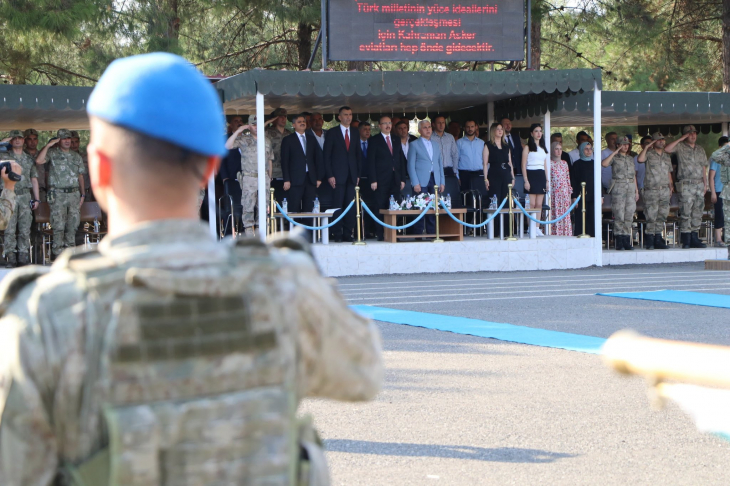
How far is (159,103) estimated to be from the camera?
4.54 feet

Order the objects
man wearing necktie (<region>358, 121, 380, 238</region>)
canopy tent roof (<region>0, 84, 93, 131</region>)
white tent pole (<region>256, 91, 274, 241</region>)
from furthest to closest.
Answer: man wearing necktie (<region>358, 121, 380, 238</region>), white tent pole (<region>256, 91, 274, 241</region>), canopy tent roof (<region>0, 84, 93, 131</region>)

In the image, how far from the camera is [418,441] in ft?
16.5

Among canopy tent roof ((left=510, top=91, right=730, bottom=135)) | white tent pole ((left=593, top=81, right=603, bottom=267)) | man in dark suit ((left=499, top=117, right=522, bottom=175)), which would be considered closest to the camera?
white tent pole ((left=593, top=81, right=603, bottom=267))

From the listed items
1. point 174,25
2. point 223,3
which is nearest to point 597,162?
point 223,3

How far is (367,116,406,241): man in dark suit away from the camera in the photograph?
15.2 m

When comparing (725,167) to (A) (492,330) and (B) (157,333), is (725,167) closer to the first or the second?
(A) (492,330)

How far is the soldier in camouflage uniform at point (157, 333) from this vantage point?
1319mm

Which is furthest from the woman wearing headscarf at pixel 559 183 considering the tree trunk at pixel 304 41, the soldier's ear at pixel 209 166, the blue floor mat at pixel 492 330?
the soldier's ear at pixel 209 166

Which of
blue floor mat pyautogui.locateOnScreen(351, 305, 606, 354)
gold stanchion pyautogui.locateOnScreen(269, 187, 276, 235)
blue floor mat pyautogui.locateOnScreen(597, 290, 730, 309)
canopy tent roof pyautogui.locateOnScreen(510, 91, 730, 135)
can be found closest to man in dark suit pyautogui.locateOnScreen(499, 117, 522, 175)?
canopy tent roof pyautogui.locateOnScreen(510, 91, 730, 135)

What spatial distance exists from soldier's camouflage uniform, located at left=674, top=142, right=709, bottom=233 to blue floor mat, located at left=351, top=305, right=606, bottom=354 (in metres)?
9.39

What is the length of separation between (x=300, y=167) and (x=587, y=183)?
205 inches

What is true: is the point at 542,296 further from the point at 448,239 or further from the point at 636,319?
the point at 448,239

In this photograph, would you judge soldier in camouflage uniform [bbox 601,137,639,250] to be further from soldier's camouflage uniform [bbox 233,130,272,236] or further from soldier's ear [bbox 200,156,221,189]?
soldier's ear [bbox 200,156,221,189]

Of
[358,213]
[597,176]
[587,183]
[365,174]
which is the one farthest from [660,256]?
[358,213]
